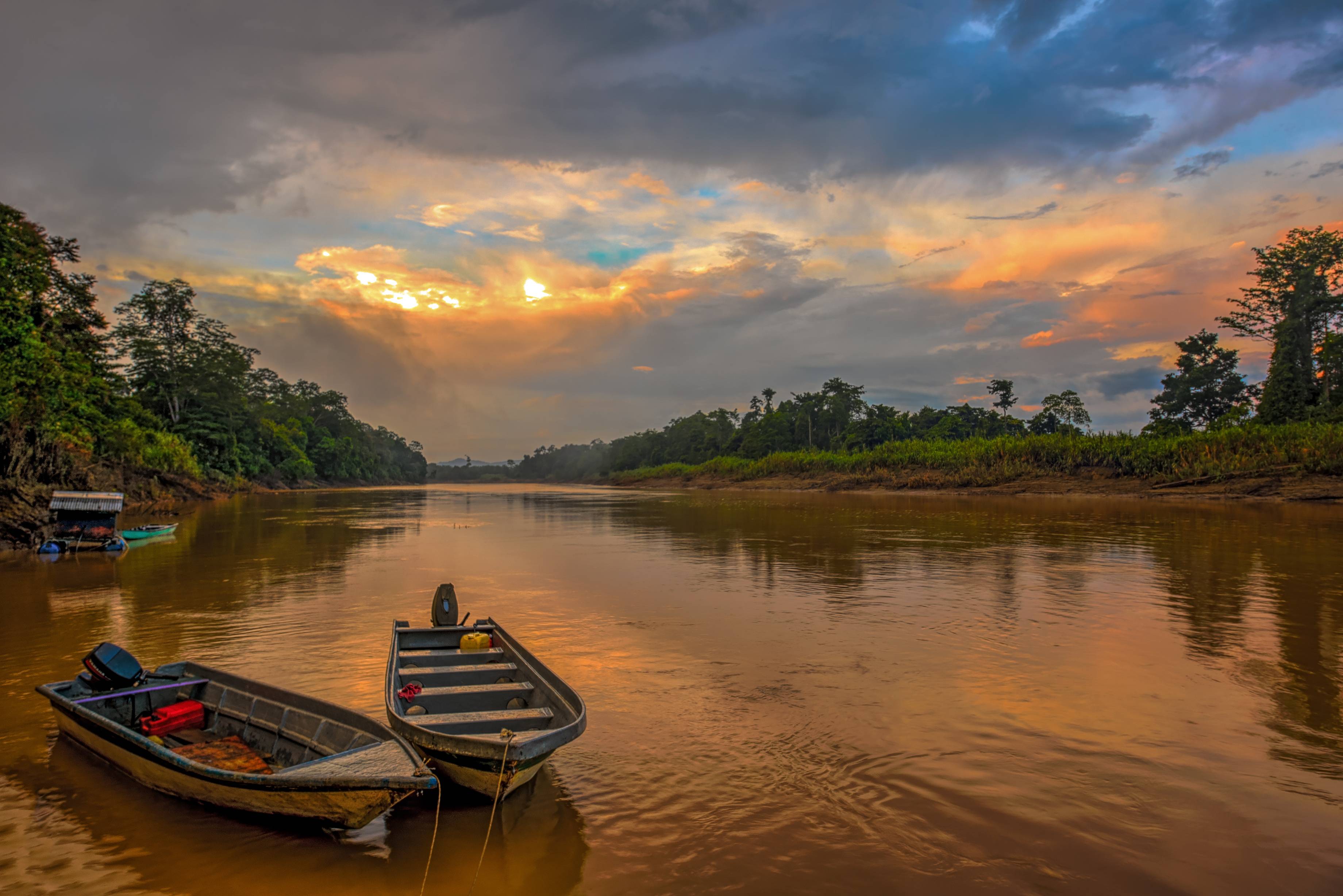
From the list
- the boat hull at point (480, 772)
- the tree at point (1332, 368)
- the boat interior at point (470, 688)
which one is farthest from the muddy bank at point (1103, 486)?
the boat hull at point (480, 772)

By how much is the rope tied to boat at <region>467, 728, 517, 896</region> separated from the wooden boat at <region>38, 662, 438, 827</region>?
494 mm

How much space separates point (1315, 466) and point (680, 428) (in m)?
100.0

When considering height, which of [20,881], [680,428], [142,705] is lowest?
[20,881]

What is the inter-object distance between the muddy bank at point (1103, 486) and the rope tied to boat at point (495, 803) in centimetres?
4314

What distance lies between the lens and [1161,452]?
140ft

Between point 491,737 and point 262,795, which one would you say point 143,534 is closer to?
point 262,795

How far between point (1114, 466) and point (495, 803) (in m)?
51.0

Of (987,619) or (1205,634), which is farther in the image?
(987,619)

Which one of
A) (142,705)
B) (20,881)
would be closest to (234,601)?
(142,705)

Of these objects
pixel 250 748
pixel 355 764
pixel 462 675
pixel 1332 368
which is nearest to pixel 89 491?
pixel 250 748

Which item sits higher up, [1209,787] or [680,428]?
[680,428]

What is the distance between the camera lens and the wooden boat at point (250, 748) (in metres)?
4.54

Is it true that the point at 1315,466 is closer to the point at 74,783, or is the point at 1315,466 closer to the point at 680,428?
the point at 74,783

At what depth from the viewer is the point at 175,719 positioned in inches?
253
